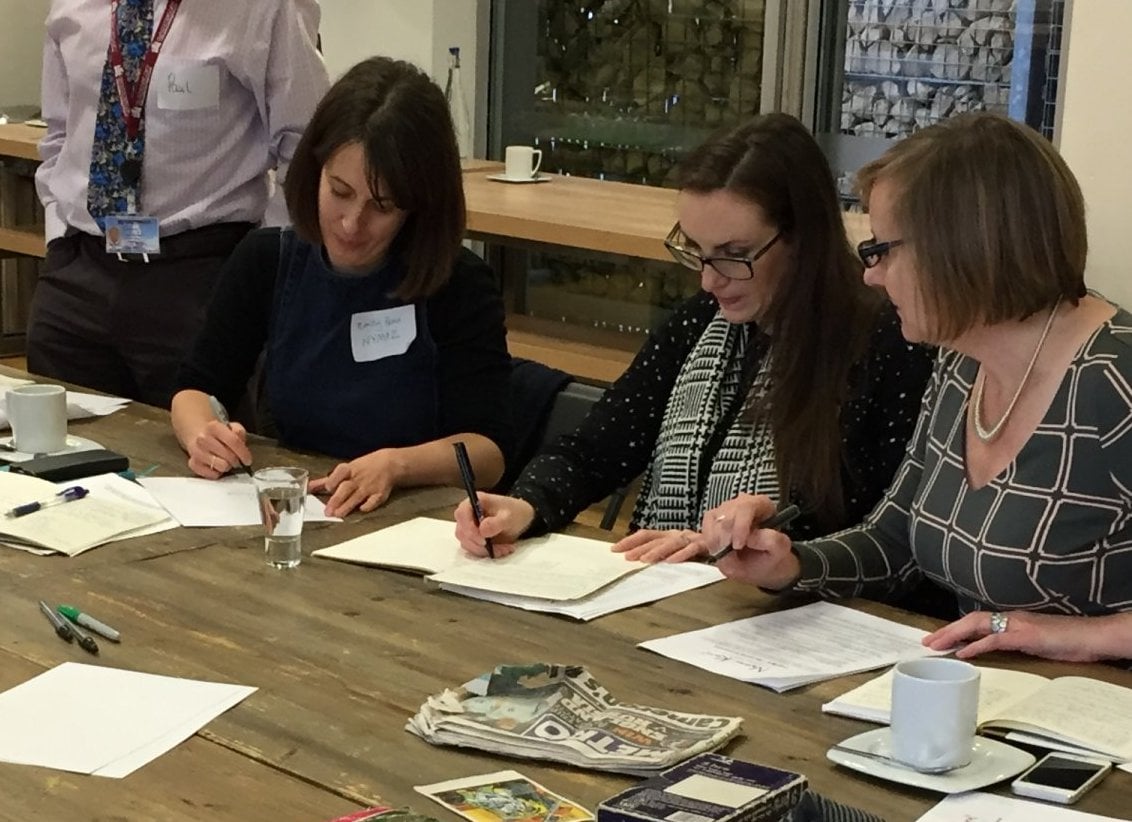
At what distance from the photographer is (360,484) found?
7.45 ft

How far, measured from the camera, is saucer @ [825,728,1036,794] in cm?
138

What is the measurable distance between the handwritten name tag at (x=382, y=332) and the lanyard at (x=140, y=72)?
2.98ft

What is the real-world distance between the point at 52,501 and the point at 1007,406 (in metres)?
1.29

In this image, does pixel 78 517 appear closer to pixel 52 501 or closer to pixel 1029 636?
pixel 52 501

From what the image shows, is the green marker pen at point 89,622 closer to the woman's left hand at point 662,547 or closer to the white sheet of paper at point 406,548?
the white sheet of paper at point 406,548

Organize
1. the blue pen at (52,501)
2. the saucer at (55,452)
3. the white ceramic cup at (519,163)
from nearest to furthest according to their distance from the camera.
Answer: the blue pen at (52,501) → the saucer at (55,452) → the white ceramic cup at (519,163)

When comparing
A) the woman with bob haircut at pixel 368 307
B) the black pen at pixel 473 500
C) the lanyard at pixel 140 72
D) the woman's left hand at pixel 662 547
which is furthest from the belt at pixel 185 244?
the woman's left hand at pixel 662 547

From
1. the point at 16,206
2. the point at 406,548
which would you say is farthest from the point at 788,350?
the point at 16,206

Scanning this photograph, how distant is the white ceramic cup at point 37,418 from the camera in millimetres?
2439

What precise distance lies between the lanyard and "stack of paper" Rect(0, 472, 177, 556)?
1.10 meters

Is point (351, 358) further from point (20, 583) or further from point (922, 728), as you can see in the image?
point (922, 728)

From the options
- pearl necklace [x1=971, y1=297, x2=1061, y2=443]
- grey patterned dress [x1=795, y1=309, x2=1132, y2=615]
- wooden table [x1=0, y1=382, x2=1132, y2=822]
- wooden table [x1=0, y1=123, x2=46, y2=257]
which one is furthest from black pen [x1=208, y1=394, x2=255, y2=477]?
wooden table [x1=0, y1=123, x2=46, y2=257]

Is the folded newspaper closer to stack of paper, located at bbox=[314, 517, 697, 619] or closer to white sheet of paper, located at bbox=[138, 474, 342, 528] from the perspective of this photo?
stack of paper, located at bbox=[314, 517, 697, 619]

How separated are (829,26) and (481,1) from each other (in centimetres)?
133
